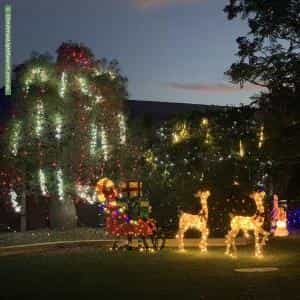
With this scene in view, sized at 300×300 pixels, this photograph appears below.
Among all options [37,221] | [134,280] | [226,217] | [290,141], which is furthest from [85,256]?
[37,221]

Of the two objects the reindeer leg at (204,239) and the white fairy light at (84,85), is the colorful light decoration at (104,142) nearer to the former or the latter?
the white fairy light at (84,85)

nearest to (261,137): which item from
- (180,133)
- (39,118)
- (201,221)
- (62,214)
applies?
(201,221)

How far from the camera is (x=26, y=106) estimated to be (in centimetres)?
2723

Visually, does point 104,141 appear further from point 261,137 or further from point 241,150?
point 261,137

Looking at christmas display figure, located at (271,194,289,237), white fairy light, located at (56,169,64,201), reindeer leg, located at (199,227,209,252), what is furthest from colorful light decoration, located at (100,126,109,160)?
reindeer leg, located at (199,227,209,252)

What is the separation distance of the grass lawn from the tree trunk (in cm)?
711

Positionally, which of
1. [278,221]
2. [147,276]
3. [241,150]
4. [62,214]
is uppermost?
[241,150]

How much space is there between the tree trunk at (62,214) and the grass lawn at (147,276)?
7.11 m

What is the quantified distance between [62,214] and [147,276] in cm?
→ 1392

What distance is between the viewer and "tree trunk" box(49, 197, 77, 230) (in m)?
28.6

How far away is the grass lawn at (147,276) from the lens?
41.3ft

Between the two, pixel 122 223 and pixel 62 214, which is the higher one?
pixel 62 214

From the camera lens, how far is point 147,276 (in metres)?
15.2

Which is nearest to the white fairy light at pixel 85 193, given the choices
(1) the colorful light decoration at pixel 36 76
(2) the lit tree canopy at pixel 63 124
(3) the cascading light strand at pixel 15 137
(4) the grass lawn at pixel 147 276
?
(2) the lit tree canopy at pixel 63 124
